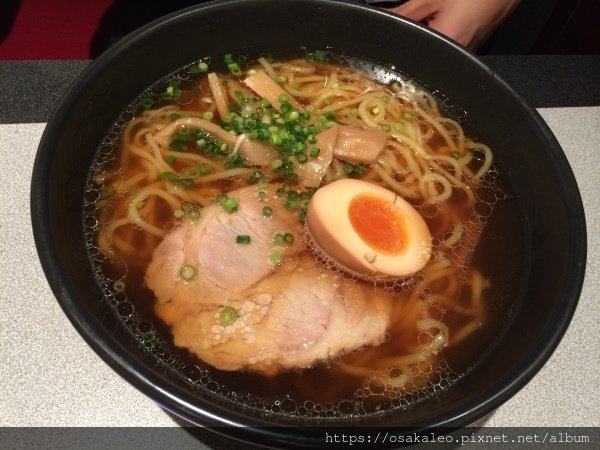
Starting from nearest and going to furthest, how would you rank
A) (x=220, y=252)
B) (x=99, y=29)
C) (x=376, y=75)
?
1. (x=220, y=252)
2. (x=376, y=75)
3. (x=99, y=29)

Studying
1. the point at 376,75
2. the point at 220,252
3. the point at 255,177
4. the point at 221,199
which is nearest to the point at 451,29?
the point at 376,75

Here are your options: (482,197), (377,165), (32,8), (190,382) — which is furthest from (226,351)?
(32,8)

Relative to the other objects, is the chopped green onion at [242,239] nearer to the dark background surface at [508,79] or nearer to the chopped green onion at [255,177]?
the chopped green onion at [255,177]

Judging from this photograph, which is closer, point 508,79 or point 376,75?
point 376,75

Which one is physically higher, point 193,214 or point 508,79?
point 508,79

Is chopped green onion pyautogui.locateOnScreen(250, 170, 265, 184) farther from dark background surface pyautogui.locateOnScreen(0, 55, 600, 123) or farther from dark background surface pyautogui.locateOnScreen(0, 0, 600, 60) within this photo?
dark background surface pyautogui.locateOnScreen(0, 0, 600, 60)

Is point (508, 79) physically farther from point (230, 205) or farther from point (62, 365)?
point (62, 365)
